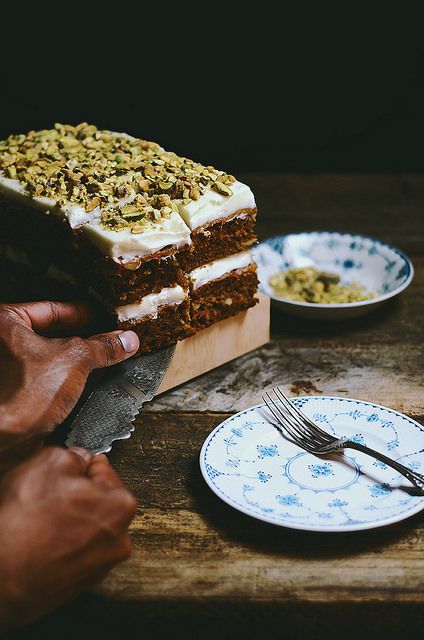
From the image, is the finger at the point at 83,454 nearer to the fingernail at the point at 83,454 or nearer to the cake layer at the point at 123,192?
the fingernail at the point at 83,454

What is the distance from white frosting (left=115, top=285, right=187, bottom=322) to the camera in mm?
1647

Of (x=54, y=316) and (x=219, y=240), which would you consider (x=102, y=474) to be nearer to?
(x=54, y=316)

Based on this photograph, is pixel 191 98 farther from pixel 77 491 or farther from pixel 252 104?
pixel 77 491

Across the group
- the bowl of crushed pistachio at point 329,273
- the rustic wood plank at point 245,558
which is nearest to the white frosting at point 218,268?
the bowl of crushed pistachio at point 329,273

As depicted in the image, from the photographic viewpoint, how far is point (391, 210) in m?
2.81

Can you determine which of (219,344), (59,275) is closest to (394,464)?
(219,344)

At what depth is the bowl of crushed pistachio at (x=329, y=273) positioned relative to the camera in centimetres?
204

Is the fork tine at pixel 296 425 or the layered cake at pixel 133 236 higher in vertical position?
the layered cake at pixel 133 236

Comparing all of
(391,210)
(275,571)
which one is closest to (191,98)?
(391,210)

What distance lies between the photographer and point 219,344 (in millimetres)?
1883

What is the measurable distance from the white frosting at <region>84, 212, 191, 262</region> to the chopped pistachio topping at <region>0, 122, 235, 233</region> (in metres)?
0.02

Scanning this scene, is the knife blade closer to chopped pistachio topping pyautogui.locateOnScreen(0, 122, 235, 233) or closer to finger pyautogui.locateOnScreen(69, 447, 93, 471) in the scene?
finger pyautogui.locateOnScreen(69, 447, 93, 471)

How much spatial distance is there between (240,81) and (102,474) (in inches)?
94.6

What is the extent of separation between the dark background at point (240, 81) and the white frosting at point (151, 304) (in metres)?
1.77
